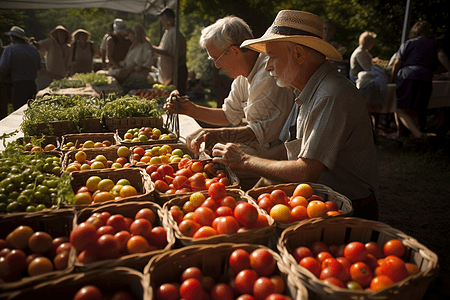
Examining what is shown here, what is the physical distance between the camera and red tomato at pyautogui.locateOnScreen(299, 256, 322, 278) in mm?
1306

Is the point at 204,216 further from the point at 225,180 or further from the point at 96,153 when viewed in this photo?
the point at 96,153

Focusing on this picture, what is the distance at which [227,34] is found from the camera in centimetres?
279

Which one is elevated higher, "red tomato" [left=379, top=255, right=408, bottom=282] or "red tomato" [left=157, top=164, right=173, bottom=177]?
"red tomato" [left=379, top=255, right=408, bottom=282]

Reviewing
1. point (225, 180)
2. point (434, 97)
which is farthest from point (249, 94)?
point (434, 97)

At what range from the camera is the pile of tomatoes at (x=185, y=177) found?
6.63ft

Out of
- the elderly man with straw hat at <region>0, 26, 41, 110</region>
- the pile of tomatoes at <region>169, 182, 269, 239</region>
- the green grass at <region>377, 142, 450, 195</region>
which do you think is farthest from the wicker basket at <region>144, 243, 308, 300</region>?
the elderly man with straw hat at <region>0, 26, 41, 110</region>

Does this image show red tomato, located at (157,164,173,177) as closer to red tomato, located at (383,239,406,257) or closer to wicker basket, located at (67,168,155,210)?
wicker basket, located at (67,168,155,210)

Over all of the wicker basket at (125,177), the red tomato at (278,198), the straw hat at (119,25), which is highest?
the straw hat at (119,25)

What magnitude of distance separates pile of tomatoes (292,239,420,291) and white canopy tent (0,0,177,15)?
660cm

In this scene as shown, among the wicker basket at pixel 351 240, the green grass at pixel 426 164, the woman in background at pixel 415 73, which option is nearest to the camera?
the wicker basket at pixel 351 240

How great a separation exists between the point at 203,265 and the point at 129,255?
30 cm

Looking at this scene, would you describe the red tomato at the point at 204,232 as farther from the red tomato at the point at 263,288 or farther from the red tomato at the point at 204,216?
the red tomato at the point at 263,288

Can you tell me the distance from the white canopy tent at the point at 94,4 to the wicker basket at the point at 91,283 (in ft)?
21.8

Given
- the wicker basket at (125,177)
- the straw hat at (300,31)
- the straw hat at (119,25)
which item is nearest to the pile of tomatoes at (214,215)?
the wicker basket at (125,177)
